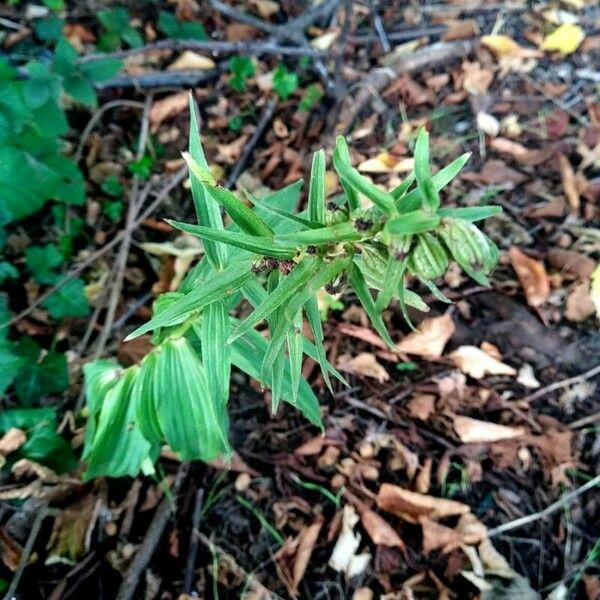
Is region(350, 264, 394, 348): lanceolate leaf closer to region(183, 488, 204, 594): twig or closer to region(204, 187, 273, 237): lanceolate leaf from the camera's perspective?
region(204, 187, 273, 237): lanceolate leaf

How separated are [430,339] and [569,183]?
107cm

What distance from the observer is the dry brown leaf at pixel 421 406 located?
257cm

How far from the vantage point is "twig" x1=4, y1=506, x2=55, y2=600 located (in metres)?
2.28

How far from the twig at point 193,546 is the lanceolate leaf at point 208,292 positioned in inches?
44.8

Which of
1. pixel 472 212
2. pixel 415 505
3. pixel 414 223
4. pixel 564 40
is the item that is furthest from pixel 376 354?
pixel 564 40

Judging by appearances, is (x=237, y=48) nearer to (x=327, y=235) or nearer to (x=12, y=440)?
(x=12, y=440)

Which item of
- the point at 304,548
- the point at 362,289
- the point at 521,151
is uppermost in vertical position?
the point at 362,289

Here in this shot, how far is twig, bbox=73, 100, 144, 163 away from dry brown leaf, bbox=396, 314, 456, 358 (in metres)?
1.84

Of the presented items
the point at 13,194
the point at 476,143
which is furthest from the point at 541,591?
the point at 13,194

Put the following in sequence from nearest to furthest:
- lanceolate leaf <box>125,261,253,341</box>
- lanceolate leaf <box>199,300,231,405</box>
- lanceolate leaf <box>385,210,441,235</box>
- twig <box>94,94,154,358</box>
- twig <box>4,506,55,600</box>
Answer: lanceolate leaf <box>385,210,441,235</box> → lanceolate leaf <box>125,261,253,341</box> → lanceolate leaf <box>199,300,231,405</box> → twig <box>4,506,55,600</box> → twig <box>94,94,154,358</box>

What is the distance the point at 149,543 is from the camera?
2.39 metres

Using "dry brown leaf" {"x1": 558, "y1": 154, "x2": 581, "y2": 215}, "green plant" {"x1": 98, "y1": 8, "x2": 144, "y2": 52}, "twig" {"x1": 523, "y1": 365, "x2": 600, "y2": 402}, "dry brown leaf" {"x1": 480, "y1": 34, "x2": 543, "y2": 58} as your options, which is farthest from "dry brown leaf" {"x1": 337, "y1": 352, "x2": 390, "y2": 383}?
"green plant" {"x1": 98, "y1": 8, "x2": 144, "y2": 52}

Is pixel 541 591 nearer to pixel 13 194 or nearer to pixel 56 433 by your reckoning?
pixel 56 433

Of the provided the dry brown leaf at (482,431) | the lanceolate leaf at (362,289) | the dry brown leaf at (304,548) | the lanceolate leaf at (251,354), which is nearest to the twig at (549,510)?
the dry brown leaf at (482,431)
